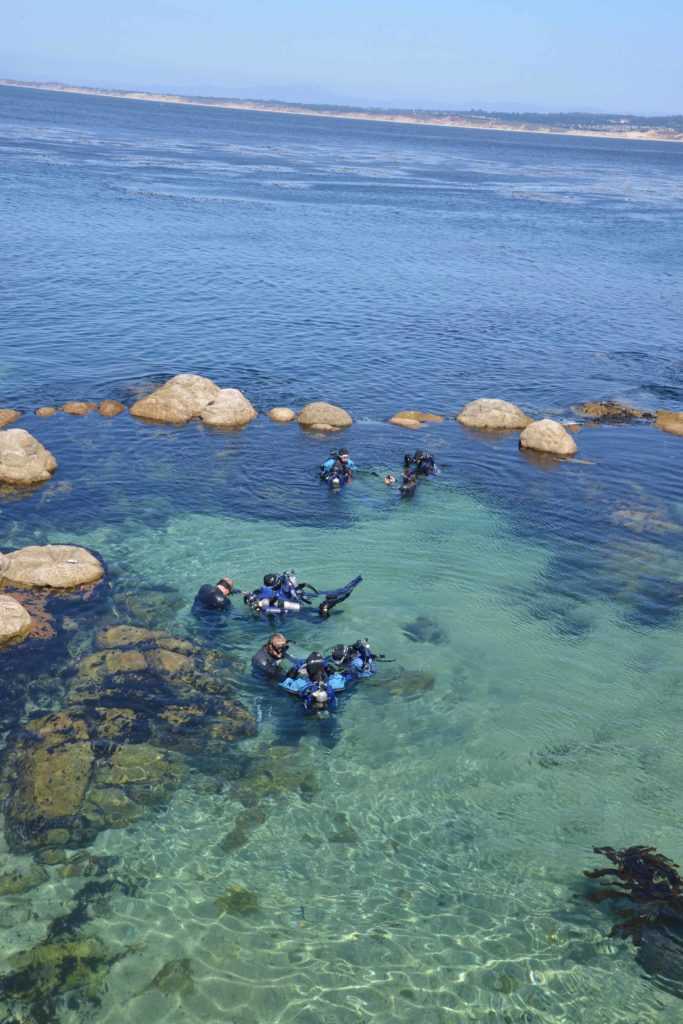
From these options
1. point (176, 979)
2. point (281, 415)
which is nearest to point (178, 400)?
point (281, 415)

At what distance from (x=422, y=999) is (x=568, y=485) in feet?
72.6

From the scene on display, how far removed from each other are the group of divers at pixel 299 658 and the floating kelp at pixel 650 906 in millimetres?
6786

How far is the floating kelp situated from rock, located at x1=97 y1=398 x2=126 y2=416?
27985 millimetres

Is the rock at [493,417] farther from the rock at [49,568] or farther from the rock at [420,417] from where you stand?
the rock at [49,568]

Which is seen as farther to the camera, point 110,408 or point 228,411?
point 110,408

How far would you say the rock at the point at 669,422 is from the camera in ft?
123

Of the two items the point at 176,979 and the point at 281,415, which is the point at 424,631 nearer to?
the point at 176,979

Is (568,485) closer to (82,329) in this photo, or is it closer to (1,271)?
(82,329)

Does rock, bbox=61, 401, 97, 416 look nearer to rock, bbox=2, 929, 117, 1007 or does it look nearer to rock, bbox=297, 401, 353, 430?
rock, bbox=297, 401, 353, 430

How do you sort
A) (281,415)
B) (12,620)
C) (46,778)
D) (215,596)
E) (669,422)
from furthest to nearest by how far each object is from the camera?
(669,422) → (281,415) → (215,596) → (12,620) → (46,778)

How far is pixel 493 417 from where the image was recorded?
121 feet

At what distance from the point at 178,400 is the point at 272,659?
65.1 feet

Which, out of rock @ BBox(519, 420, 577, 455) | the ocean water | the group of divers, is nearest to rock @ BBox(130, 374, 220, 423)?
the ocean water

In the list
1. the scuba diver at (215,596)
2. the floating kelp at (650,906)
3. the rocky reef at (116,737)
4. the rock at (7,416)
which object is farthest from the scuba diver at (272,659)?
the rock at (7,416)
